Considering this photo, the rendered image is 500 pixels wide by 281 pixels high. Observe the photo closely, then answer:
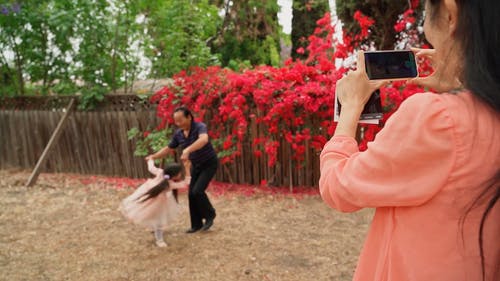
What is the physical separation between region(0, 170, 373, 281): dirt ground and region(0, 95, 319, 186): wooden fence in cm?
70

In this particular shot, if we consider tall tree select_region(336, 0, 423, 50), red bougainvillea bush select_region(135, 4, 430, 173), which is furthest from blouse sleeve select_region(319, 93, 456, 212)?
tall tree select_region(336, 0, 423, 50)

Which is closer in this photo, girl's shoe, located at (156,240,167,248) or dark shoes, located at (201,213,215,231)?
girl's shoe, located at (156,240,167,248)

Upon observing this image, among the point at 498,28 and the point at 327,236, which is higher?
the point at 498,28

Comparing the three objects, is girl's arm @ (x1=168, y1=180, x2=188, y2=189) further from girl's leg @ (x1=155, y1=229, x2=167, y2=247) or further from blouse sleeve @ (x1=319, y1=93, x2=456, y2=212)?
blouse sleeve @ (x1=319, y1=93, x2=456, y2=212)

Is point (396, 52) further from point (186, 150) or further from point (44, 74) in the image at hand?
point (44, 74)

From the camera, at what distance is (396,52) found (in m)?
1.32

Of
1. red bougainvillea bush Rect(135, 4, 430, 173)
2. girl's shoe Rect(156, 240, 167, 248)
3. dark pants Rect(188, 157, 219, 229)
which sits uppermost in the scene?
red bougainvillea bush Rect(135, 4, 430, 173)

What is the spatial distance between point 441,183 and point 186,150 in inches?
157

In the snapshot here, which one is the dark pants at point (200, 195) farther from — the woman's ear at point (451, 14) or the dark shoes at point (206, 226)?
the woman's ear at point (451, 14)

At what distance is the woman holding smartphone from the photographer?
3.02 ft

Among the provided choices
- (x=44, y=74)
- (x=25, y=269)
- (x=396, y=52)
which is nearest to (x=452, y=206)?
(x=396, y=52)

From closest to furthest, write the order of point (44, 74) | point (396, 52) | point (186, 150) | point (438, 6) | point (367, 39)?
point (438, 6)
point (396, 52)
point (186, 150)
point (367, 39)
point (44, 74)

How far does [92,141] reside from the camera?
8844 millimetres

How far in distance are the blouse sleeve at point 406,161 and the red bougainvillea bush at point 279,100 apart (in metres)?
5.18
